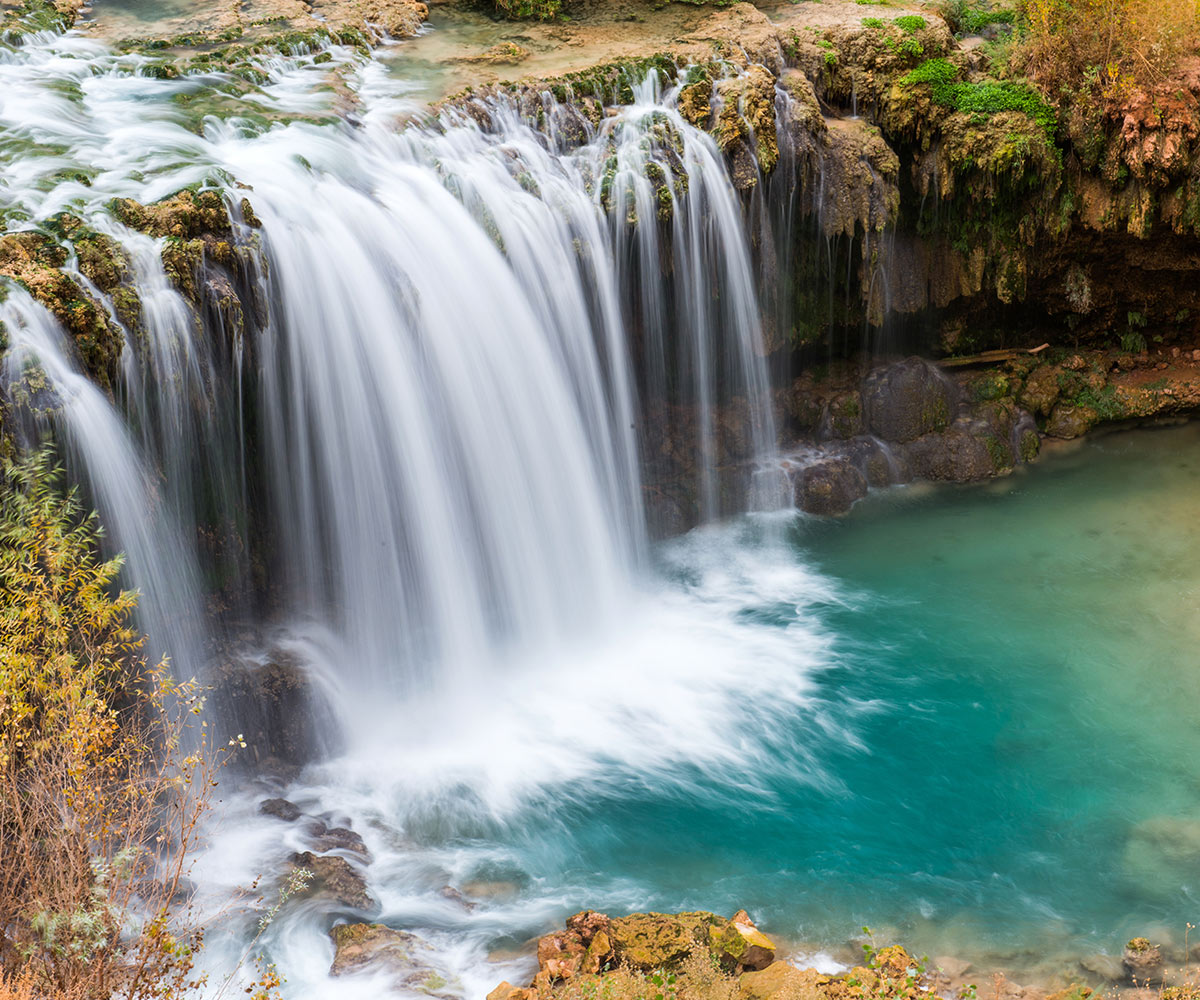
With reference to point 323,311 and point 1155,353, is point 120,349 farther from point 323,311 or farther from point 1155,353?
point 1155,353

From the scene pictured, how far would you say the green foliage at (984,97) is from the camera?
13.2 m

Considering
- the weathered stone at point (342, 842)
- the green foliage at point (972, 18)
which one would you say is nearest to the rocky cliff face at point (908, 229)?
the green foliage at point (972, 18)

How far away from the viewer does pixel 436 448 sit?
10781 mm

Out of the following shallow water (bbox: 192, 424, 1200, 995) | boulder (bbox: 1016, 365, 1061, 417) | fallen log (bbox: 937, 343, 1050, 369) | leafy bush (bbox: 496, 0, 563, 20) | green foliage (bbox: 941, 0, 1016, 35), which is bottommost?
shallow water (bbox: 192, 424, 1200, 995)

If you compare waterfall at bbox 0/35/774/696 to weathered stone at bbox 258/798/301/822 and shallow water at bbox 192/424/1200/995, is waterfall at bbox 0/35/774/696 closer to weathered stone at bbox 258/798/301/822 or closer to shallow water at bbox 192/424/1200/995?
shallow water at bbox 192/424/1200/995

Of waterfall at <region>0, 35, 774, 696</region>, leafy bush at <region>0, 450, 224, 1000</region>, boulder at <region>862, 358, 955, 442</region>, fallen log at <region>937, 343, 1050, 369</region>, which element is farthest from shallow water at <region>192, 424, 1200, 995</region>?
fallen log at <region>937, 343, 1050, 369</region>

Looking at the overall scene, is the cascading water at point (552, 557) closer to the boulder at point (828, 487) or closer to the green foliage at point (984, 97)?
the boulder at point (828, 487)

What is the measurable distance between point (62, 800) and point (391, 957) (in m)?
2.73

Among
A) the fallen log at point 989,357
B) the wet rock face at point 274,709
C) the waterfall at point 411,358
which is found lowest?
the wet rock face at point 274,709

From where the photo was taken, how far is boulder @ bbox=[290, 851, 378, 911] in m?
8.21

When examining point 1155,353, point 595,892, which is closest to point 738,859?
point 595,892

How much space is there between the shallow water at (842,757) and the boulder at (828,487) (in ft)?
1.55

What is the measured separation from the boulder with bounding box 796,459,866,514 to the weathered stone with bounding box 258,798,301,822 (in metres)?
7.54

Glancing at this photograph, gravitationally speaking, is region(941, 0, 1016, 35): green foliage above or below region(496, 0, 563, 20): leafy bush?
below
